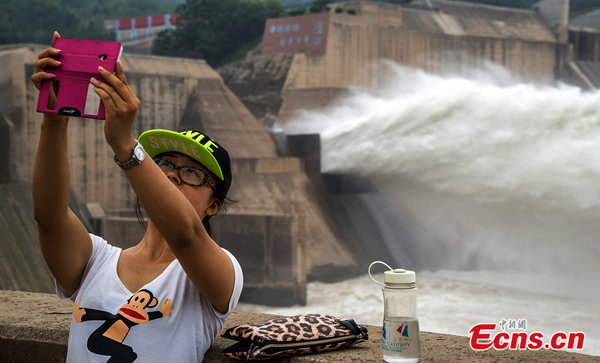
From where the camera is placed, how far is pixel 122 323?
90.3 inches

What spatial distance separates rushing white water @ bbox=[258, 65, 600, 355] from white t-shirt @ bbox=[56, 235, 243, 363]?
1645 centimetres

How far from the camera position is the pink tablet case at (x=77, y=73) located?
2002mm

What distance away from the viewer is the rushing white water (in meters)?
20.7

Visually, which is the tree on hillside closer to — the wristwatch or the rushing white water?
the rushing white water

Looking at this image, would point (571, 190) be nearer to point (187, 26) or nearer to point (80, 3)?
point (187, 26)

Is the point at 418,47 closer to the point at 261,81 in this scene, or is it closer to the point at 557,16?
the point at 261,81

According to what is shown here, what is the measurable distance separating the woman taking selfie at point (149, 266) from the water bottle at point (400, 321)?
555 millimetres

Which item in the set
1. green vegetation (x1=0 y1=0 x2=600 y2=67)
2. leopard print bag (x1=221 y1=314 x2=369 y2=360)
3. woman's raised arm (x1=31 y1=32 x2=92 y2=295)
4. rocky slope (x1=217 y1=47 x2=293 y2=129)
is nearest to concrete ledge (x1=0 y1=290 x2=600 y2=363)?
leopard print bag (x1=221 y1=314 x2=369 y2=360)

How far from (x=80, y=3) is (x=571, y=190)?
6934 centimetres

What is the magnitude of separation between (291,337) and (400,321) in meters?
0.38

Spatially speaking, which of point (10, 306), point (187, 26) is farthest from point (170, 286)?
point (187, 26)

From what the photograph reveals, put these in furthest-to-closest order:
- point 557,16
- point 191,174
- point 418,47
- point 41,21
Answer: point 41,21 < point 557,16 < point 418,47 < point 191,174

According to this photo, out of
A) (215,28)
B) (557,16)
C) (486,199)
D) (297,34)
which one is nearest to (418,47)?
(297,34)

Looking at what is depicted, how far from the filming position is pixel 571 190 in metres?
20.9
